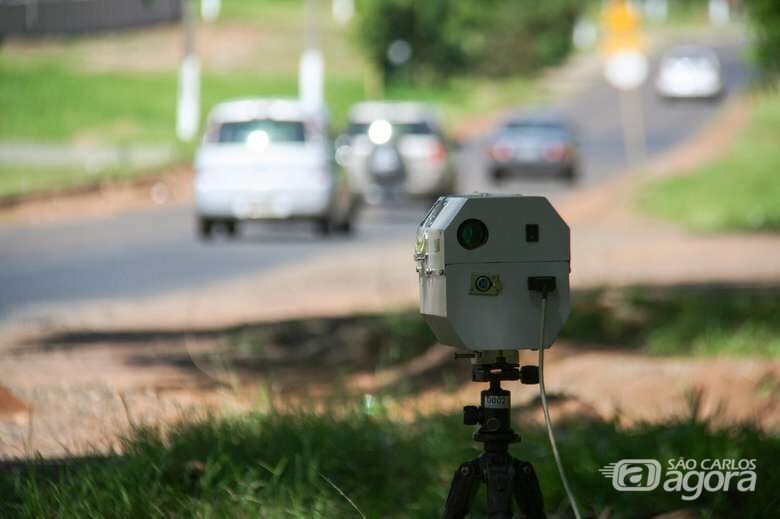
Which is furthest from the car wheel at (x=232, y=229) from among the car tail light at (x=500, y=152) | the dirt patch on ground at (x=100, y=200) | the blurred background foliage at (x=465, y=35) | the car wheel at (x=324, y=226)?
the blurred background foliage at (x=465, y=35)

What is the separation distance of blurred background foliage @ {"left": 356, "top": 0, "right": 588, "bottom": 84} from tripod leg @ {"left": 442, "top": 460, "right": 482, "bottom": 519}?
49155 millimetres

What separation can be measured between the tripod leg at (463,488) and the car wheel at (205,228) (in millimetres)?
19756

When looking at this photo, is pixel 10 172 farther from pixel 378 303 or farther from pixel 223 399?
pixel 223 399

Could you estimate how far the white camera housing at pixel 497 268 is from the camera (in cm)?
475

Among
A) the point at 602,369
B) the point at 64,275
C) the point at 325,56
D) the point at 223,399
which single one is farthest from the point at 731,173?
the point at 325,56

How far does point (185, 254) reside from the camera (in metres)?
23.2

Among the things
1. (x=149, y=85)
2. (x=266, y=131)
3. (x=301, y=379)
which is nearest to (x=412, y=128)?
(x=266, y=131)

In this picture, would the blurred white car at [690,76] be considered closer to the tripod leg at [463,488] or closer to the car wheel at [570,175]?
the car wheel at [570,175]

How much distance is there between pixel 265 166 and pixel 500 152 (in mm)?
16057

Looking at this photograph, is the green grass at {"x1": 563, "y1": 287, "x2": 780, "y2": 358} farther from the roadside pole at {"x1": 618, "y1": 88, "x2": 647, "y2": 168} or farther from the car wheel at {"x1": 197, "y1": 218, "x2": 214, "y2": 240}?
the roadside pole at {"x1": 618, "y1": 88, "x2": 647, "y2": 168}

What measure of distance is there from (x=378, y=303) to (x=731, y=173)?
21.2m

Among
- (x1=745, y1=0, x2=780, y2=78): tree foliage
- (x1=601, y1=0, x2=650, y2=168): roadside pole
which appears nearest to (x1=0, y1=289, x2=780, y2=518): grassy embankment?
(x1=745, y1=0, x2=780, y2=78): tree foliage

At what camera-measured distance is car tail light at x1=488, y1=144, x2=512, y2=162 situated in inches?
1548

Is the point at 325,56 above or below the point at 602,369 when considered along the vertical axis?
below
